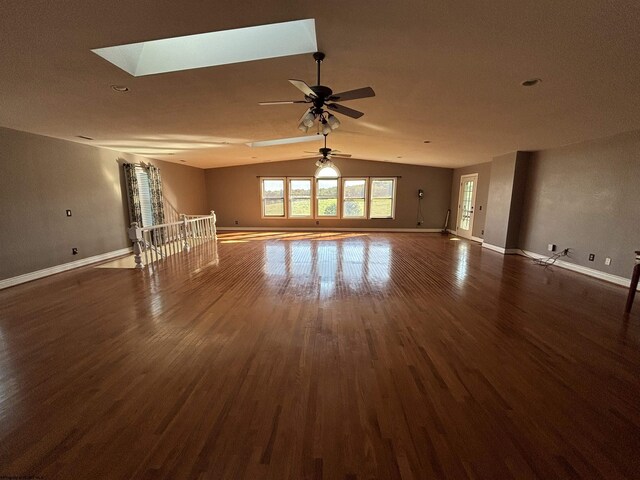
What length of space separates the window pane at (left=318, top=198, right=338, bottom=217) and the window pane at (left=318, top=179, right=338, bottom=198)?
0.62ft

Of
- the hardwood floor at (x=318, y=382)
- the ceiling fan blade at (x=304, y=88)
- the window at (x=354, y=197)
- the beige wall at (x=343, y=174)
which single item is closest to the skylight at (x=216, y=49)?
the ceiling fan blade at (x=304, y=88)

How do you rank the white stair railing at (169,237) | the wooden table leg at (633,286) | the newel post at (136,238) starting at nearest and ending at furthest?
1. the wooden table leg at (633,286)
2. the newel post at (136,238)
3. the white stair railing at (169,237)

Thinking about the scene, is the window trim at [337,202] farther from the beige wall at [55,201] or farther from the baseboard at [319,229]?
the beige wall at [55,201]

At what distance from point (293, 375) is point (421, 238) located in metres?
7.69

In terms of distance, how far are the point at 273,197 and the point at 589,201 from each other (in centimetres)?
878

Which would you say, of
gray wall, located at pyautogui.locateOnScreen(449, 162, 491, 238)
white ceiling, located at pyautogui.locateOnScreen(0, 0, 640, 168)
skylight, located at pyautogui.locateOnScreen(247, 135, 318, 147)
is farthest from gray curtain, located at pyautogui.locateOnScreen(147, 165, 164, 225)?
gray wall, located at pyautogui.locateOnScreen(449, 162, 491, 238)

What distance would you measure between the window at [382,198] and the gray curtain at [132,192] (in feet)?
24.4

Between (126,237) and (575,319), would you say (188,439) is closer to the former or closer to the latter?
(575,319)

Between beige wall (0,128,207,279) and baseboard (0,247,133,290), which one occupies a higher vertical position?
beige wall (0,128,207,279)

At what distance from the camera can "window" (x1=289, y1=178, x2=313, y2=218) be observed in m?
10.5

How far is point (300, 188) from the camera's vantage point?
34.4 feet

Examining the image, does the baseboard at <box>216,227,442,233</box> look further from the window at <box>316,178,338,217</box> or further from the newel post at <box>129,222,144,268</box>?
the newel post at <box>129,222,144,268</box>

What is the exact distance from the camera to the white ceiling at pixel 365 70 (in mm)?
1902

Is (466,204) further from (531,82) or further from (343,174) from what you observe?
(531,82)
